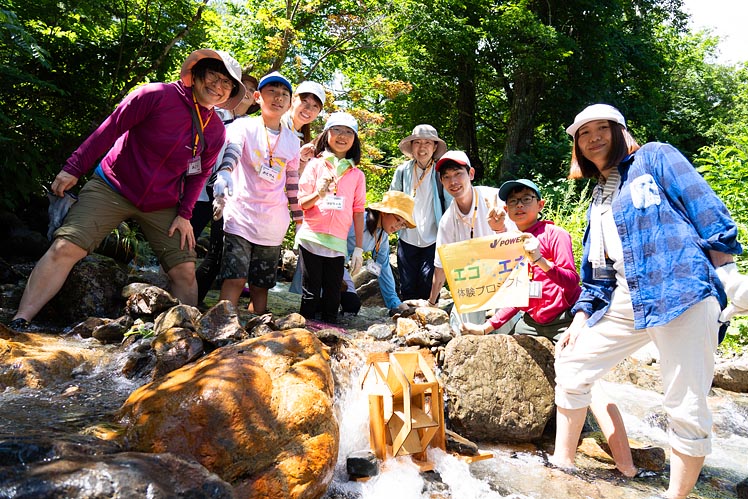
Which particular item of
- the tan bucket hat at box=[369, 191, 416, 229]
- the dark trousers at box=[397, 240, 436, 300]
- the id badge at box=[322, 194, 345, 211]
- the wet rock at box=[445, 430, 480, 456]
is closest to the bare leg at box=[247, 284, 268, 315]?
the id badge at box=[322, 194, 345, 211]

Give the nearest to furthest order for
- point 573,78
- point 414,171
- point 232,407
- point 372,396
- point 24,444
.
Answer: point 24,444
point 232,407
point 372,396
point 414,171
point 573,78

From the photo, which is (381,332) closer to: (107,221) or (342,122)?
(342,122)

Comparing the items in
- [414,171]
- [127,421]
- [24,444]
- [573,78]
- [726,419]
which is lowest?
[726,419]

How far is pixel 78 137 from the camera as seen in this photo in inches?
313

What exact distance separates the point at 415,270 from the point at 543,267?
3.19 metres

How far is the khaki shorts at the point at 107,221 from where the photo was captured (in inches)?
163

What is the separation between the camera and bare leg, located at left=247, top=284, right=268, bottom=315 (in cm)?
550

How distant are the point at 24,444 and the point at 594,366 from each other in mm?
2998

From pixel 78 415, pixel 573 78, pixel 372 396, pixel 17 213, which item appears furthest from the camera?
pixel 573 78

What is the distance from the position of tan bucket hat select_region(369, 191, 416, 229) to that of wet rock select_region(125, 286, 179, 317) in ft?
8.29

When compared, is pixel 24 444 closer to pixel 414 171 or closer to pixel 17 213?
pixel 414 171

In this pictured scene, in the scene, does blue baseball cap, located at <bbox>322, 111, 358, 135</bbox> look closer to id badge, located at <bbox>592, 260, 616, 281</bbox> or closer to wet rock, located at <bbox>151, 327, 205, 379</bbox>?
wet rock, located at <bbox>151, 327, 205, 379</bbox>

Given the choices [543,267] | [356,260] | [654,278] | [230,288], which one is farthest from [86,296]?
[654,278]

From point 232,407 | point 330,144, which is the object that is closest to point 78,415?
point 232,407
